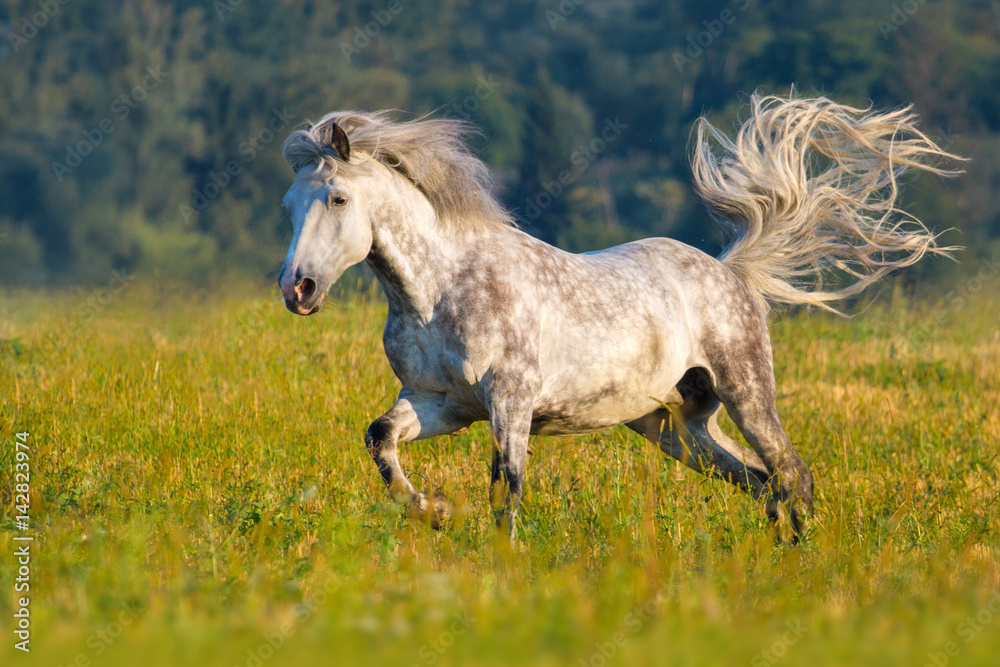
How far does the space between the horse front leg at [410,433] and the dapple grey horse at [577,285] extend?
1 cm

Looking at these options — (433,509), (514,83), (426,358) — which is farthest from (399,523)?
(514,83)

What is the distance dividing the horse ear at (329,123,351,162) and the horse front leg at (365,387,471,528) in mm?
1179

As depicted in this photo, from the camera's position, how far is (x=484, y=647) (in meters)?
2.75

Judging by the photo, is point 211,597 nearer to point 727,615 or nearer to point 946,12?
point 727,615

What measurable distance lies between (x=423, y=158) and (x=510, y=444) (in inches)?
57.5

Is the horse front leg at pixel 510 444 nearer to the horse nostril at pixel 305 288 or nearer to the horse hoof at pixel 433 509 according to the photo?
the horse hoof at pixel 433 509

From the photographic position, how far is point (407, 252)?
4.91 m

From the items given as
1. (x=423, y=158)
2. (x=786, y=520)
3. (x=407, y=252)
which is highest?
(x=423, y=158)

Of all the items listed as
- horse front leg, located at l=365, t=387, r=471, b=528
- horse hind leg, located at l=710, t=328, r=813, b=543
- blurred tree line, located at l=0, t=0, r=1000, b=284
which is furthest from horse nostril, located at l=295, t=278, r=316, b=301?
blurred tree line, located at l=0, t=0, r=1000, b=284

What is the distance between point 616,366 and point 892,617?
7.65 ft

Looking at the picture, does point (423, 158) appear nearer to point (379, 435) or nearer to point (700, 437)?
point (379, 435)

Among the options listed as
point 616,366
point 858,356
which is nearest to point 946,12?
point 858,356

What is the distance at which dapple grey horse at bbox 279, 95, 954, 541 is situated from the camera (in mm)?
4805

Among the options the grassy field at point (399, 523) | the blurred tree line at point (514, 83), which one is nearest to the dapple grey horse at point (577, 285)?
the grassy field at point (399, 523)
